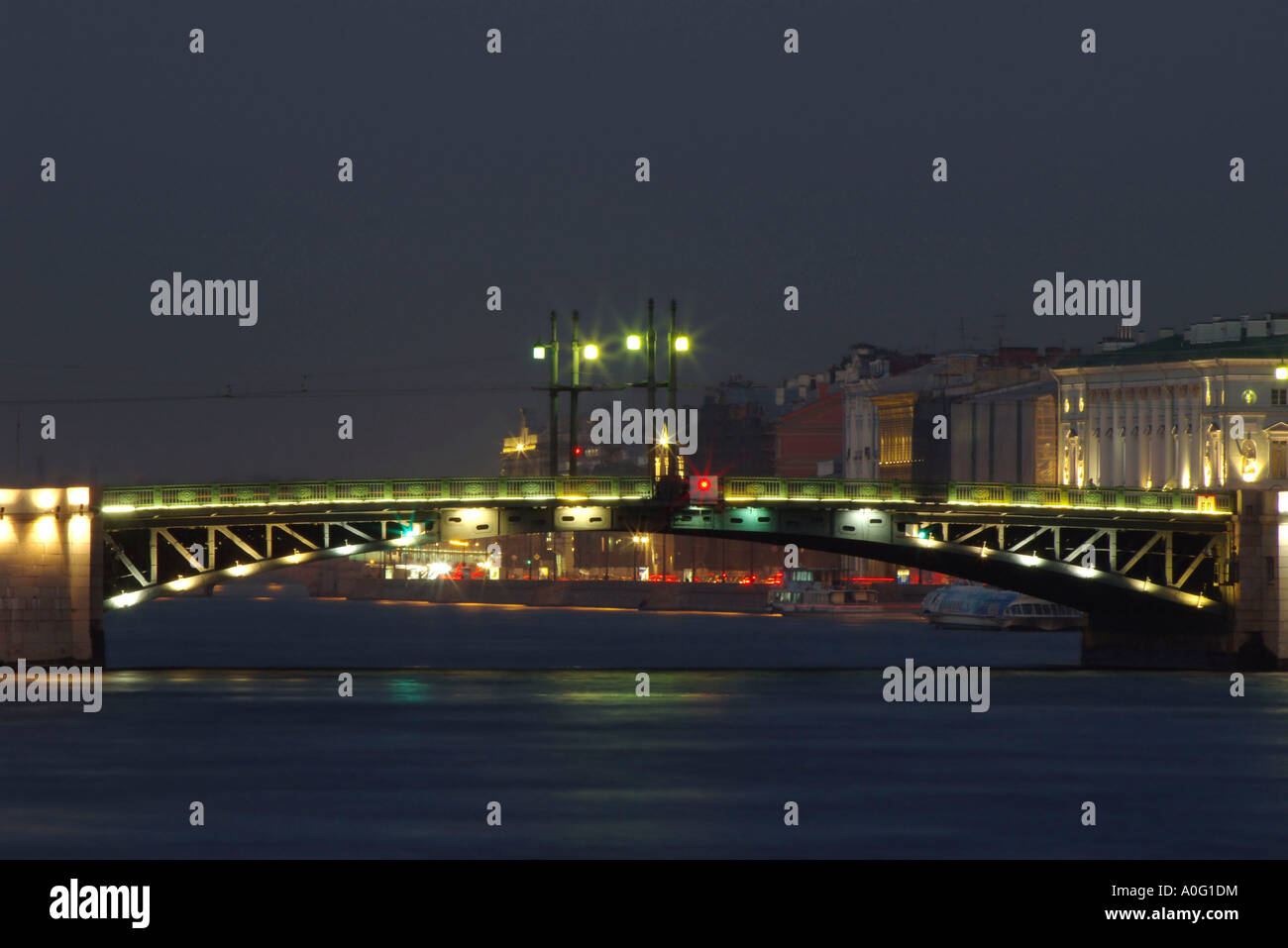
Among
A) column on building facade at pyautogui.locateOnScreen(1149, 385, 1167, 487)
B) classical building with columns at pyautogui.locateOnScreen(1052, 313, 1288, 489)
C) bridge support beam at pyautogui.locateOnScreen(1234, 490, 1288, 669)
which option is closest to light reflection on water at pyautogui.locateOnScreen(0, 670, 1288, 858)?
bridge support beam at pyautogui.locateOnScreen(1234, 490, 1288, 669)

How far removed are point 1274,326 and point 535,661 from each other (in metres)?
44.7

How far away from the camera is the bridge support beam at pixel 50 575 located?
78.1m

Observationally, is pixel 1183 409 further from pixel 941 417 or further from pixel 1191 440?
pixel 941 417

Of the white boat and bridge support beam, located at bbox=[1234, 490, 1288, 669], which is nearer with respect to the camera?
bridge support beam, located at bbox=[1234, 490, 1288, 669]

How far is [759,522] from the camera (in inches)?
3339

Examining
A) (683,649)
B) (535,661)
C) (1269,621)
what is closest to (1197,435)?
(683,649)

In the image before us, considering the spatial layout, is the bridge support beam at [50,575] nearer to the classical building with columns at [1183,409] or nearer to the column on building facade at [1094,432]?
the classical building with columns at [1183,409]

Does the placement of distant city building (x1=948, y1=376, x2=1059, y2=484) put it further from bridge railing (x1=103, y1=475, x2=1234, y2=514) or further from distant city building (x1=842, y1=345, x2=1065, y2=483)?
bridge railing (x1=103, y1=475, x2=1234, y2=514)

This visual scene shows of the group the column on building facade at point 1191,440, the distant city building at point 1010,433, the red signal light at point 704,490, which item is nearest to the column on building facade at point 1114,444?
the column on building facade at point 1191,440

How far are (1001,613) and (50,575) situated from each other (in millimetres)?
73320

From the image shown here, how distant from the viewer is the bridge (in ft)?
263

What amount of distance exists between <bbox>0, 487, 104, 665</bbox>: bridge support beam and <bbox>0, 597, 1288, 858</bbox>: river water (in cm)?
202

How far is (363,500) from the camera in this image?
80.6 meters
